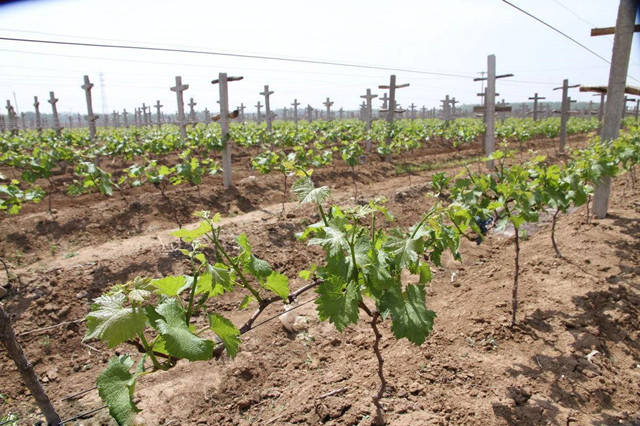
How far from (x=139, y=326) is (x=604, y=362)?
3.47 metres

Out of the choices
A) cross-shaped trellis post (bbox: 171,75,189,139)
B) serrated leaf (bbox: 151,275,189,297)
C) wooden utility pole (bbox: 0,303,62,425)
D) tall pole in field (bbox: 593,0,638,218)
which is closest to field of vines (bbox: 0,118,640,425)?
serrated leaf (bbox: 151,275,189,297)

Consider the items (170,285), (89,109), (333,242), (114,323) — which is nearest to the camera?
(114,323)

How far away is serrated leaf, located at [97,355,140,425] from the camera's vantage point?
1.43 metres

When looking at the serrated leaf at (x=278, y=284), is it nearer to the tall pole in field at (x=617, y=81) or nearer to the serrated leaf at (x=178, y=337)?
the serrated leaf at (x=178, y=337)

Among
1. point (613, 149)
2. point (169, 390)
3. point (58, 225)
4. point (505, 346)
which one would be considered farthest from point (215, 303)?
point (613, 149)

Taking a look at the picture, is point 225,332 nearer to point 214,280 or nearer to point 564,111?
point 214,280

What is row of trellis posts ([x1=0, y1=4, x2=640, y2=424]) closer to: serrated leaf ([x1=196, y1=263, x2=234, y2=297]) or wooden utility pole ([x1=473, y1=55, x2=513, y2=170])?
wooden utility pole ([x1=473, y1=55, x2=513, y2=170])

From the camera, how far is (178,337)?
150cm

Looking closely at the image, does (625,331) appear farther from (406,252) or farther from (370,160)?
(370,160)

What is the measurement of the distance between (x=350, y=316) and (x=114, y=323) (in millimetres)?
1013

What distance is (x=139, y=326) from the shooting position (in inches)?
55.4

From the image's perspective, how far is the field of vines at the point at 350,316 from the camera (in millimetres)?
1896

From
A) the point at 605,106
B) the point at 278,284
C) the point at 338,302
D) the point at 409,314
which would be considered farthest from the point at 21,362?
the point at 605,106

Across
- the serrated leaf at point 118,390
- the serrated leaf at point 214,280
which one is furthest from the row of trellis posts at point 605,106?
the serrated leaf at point 214,280
